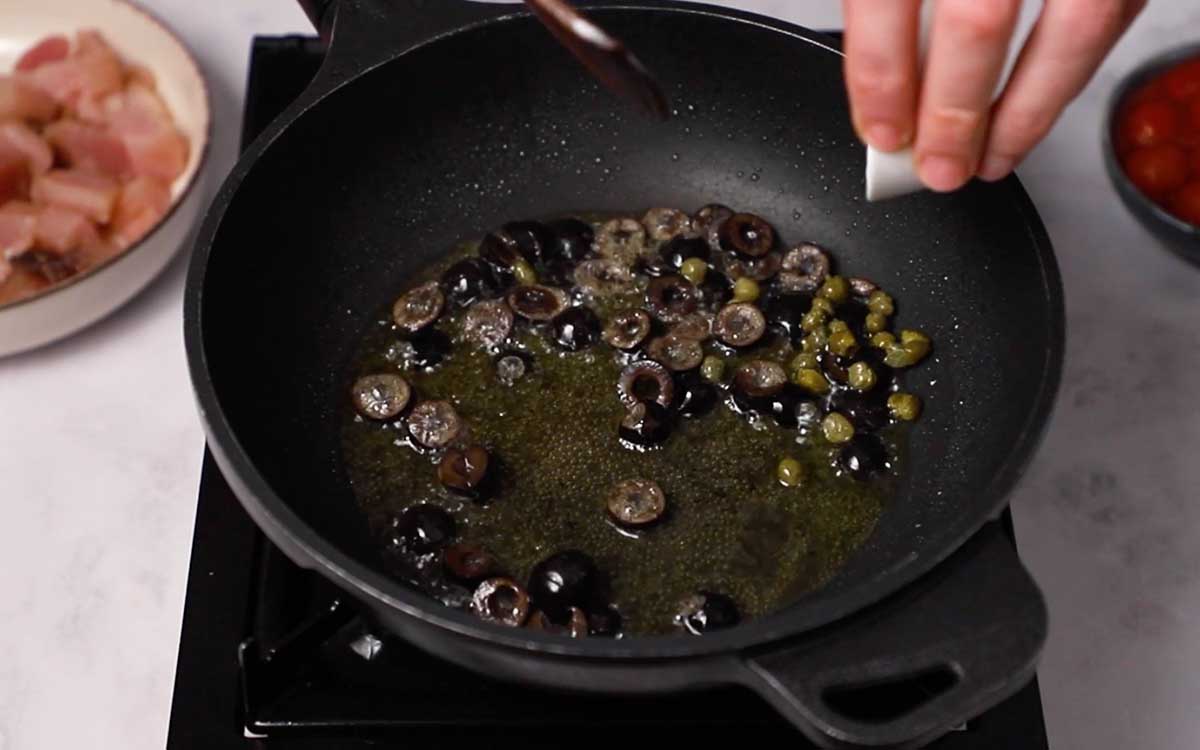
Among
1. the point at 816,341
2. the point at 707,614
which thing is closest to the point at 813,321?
the point at 816,341

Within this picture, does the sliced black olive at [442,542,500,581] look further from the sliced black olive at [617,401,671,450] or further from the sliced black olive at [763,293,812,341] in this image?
the sliced black olive at [763,293,812,341]

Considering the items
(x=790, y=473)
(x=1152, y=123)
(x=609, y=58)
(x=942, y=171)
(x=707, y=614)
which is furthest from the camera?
(x=1152, y=123)

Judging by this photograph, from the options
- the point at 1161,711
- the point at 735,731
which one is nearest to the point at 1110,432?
the point at 1161,711

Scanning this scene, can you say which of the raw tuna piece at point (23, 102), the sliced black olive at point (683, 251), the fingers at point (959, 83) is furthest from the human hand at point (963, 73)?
the raw tuna piece at point (23, 102)

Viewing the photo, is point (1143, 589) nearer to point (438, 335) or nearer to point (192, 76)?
point (438, 335)

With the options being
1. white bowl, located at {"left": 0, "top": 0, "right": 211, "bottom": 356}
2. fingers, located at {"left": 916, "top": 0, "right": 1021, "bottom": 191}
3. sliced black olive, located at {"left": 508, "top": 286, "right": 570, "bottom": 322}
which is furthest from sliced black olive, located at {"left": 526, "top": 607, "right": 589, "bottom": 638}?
white bowl, located at {"left": 0, "top": 0, "right": 211, "bottom": 356}

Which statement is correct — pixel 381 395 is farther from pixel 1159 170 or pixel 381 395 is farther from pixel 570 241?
pixel 1159 170
